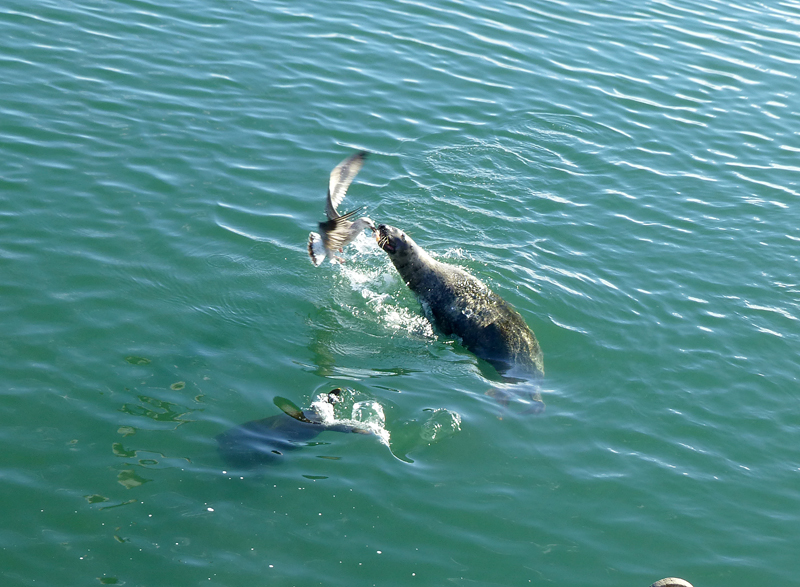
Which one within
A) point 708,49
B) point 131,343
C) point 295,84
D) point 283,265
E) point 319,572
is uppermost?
point 708,49

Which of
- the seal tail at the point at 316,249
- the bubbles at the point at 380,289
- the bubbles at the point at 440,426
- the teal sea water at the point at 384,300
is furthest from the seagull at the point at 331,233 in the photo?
the bubbles at the point at 440,426

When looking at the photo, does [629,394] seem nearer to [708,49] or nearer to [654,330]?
[654,330]

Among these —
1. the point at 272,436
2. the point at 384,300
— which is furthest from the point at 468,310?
the point at 272,436

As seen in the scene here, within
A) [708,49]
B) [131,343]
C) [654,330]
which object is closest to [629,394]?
[654,330]

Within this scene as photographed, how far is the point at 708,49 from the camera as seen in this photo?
18.1 metres

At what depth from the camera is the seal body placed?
948 centimetres

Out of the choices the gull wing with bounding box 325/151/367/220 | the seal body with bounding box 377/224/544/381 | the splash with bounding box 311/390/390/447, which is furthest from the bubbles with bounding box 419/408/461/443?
the gull wing with bounding box 325/151/367/220

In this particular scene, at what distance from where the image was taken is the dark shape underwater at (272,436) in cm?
764

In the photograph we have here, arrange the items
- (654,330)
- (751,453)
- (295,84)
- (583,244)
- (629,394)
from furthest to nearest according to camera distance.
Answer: (295,84)
(583,244)
(654,330)
(629,394)
(751,453)

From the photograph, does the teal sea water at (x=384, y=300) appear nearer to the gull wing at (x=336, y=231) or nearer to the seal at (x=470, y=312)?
the seal at (x=470, y=312)

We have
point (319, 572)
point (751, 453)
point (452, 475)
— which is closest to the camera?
point (319, 572)

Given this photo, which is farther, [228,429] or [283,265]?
[283,265]

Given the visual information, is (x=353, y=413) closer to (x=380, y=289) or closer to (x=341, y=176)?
(x=380, y=289)

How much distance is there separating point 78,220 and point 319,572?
610 cm
